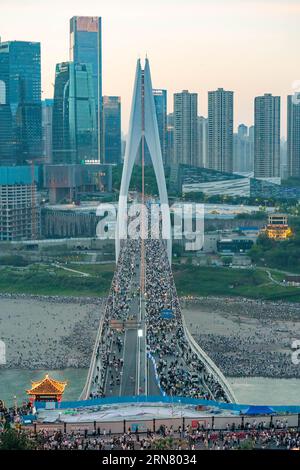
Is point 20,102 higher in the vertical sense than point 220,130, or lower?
higher

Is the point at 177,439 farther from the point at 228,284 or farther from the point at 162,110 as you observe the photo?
the point at 162,110

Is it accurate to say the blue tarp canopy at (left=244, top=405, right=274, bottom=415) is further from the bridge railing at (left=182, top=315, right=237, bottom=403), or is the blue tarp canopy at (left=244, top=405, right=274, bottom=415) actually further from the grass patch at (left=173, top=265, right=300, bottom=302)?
the grass patch at (left=173, top=265, right=300, bottom=302)

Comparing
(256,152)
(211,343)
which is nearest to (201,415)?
(211,343)

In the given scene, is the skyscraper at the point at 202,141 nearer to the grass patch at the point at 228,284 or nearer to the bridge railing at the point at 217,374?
the grass patch at the point at 228,284

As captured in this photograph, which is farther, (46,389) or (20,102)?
(20,102)

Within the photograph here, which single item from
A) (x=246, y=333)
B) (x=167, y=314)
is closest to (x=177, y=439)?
(x=167, y=314)
